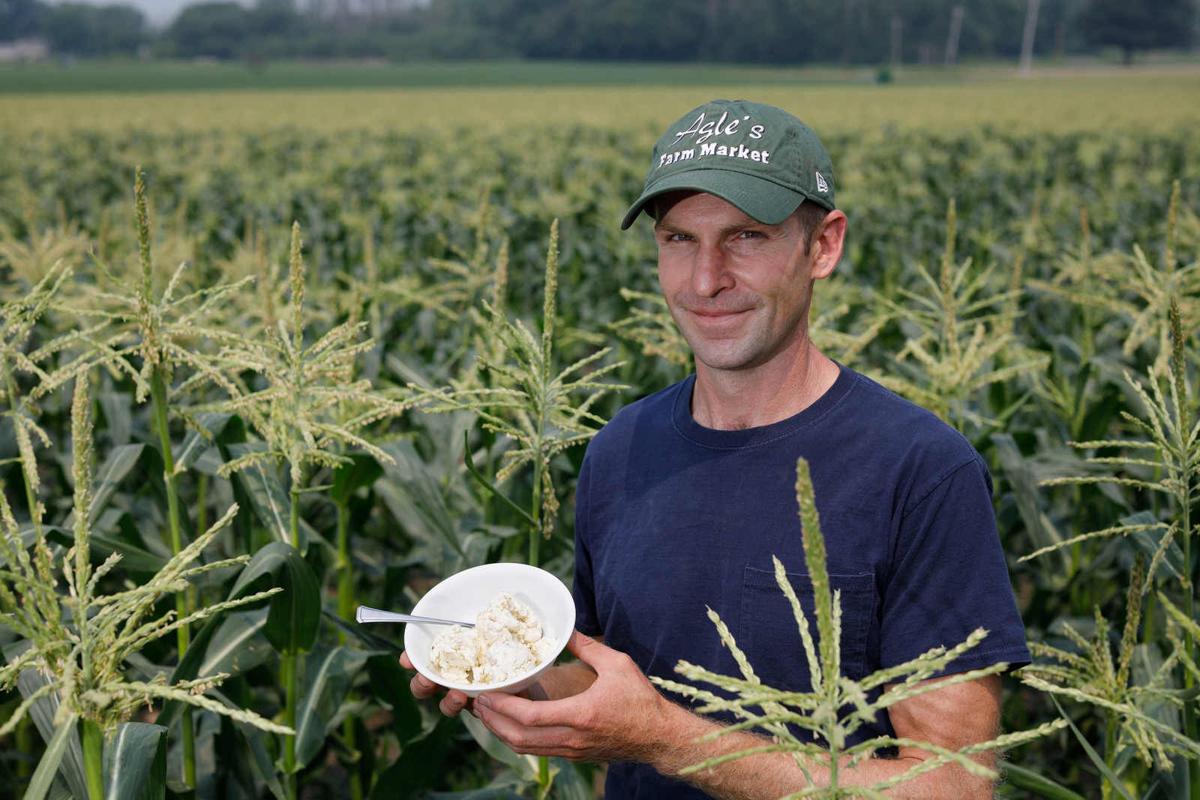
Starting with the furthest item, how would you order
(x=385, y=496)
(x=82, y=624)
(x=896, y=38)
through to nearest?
(x=896, y=38) < (x=385, y=496) < (x=82, y=624)

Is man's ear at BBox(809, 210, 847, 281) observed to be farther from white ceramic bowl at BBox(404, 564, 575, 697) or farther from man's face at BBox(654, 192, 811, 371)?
white ceramic bowl at BBox(404, 564, 575, 697)

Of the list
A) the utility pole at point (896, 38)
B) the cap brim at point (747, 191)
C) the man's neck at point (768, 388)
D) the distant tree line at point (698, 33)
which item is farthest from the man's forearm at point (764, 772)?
the utility pole at point (896, 38)

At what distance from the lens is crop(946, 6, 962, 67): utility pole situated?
94750 mm

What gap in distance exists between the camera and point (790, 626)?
2094 mm

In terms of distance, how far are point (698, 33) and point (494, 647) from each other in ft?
360

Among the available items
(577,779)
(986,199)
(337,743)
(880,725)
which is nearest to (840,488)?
(880,725)

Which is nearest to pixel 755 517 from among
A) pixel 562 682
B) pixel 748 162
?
pixel 562 682

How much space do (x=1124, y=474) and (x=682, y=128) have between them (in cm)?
277

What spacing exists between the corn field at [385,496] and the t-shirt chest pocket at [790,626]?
12 centimetres

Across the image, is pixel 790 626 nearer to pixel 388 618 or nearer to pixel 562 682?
pixel 562 682

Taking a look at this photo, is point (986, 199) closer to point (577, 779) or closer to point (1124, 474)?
point (1124, 474)

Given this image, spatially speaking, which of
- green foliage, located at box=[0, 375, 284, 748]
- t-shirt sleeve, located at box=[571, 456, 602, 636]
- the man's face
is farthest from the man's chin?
green foliage, located at box=[0, 375, 284, 748]

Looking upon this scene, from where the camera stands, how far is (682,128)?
7.55 feet

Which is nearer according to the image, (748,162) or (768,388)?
(748,162)
